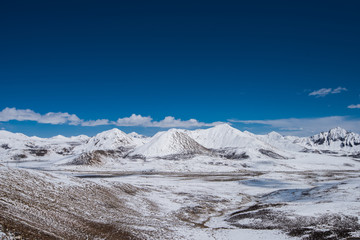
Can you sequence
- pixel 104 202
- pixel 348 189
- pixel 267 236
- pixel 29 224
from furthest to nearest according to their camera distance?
pixel 348 189 → pixel 104 202 → pixel 267 236 → pixel 29 224

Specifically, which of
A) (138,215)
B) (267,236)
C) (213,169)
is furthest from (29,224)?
(213,169)

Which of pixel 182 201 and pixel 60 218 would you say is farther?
pixel 182 201

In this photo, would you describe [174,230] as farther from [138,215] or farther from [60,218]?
[60,218]

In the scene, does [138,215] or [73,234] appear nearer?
[73,234]

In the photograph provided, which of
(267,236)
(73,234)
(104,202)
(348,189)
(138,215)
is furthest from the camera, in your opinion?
(348,189)

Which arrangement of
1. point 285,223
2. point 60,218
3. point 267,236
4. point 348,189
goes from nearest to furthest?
1. point 60,218
2. point 267,236
3. point 285,223
4. point 348,189

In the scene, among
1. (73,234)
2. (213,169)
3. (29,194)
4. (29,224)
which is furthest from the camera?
(213,169)

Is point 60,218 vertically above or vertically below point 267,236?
Answer: above

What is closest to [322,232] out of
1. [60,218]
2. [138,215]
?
[138,215]

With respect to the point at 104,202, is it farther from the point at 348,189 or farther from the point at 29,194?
the point at 348,189

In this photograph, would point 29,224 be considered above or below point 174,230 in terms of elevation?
above
